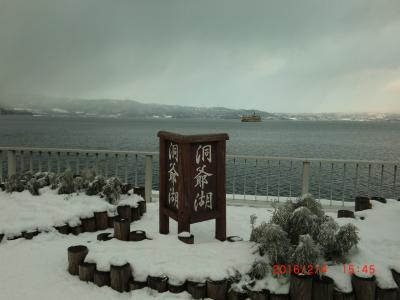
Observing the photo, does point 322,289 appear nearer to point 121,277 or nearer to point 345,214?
point 121,277

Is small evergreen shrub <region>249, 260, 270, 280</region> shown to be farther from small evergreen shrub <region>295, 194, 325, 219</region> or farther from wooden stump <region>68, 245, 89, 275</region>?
wooden stump <region>68, 245, 89, 275</region>

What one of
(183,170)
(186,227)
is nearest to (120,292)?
(186,227)

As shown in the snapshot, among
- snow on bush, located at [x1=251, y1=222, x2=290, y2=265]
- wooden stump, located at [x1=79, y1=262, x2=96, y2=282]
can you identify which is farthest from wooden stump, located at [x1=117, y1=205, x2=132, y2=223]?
snow on bush, located at [x1=251, y1=222, x2=290, y2=265]

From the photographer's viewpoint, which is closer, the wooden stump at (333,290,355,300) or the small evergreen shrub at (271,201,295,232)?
the wooden stump at (333,290,355,300)

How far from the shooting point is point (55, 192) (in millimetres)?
5641

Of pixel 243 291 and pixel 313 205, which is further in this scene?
pixel 313 205

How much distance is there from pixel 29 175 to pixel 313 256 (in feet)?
17.5

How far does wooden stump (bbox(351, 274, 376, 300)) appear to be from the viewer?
295cm

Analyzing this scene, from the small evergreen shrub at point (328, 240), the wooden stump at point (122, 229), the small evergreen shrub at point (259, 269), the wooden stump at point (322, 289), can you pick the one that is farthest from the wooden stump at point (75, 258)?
the small evergreen shrub at point (328, 240)

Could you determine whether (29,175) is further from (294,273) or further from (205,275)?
(294,273)

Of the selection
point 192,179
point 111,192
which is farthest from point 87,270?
point 111,192

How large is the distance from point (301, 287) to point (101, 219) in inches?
122
